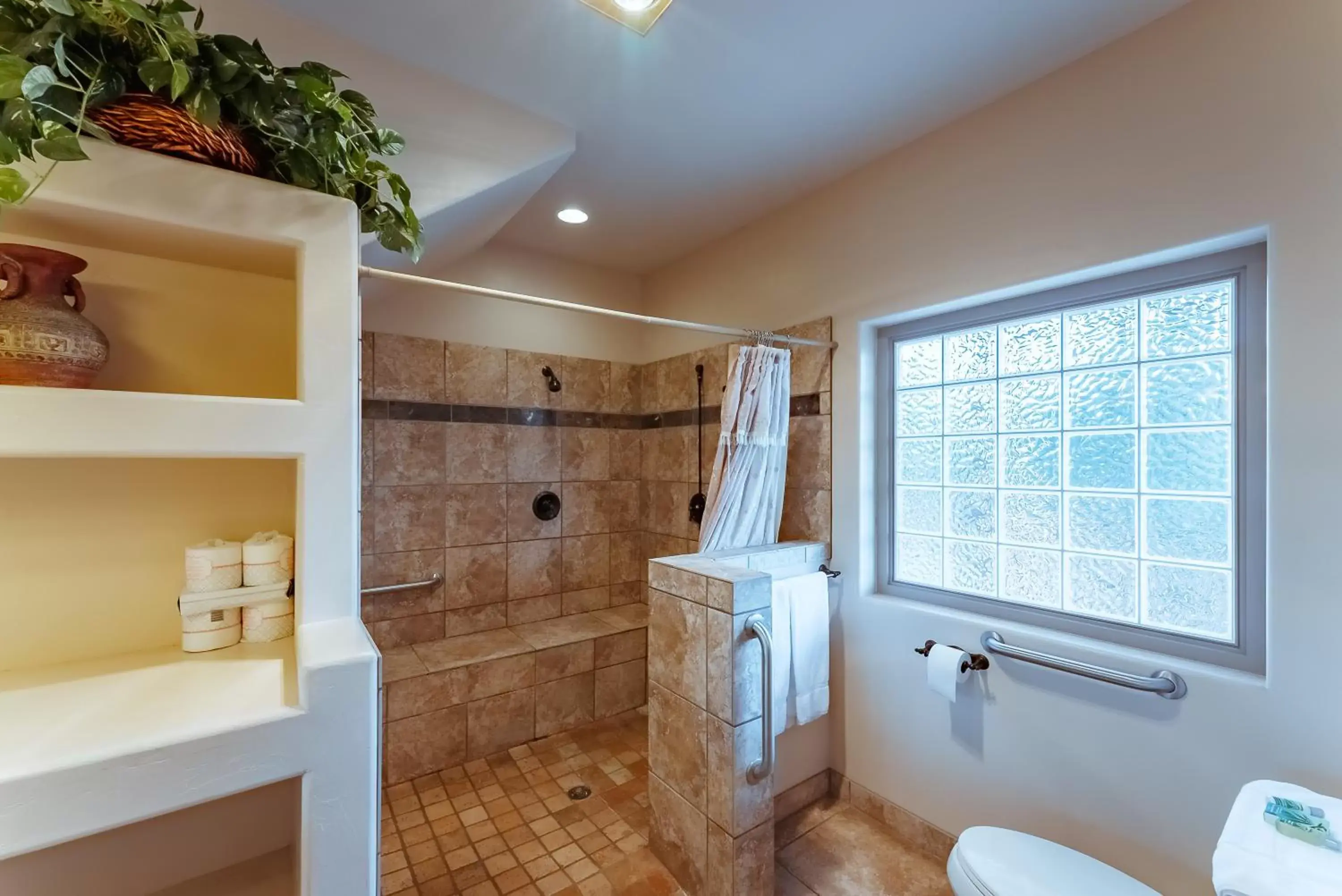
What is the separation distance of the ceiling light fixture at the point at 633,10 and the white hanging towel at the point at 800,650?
5.83 feet

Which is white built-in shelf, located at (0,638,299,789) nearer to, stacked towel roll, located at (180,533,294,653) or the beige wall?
stacked towel roll, located at (180,533,294,653)

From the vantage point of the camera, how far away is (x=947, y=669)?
170 cm

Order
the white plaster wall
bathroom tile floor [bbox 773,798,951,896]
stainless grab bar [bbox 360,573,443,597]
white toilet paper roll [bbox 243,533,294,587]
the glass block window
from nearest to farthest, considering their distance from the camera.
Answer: white toilet paper roll [bbox 243,533,294,587]
the glass block window
bathroom tile floor [bbox 773,798,951,896]
stainless grab bar [bbox 360,573,443,597]
the white plaster wall

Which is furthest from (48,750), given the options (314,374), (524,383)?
(524,383)

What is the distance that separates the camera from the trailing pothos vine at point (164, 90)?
2.31 feet

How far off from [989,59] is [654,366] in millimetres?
2197

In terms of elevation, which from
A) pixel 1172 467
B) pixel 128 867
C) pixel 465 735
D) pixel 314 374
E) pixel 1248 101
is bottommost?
pixel 465 735

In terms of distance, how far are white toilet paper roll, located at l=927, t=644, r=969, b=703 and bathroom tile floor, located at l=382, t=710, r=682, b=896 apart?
1.09 meters

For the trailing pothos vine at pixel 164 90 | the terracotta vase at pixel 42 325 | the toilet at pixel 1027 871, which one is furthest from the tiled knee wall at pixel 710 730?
the terracotta vase at pixel 42 325

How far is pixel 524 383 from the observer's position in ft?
9.84

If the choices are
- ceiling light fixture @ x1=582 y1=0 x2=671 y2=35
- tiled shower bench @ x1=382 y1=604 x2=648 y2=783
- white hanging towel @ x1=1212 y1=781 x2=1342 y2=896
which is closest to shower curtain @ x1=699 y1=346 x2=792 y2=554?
ceiling light fixture @ x1=582 y1=0 x2=671 y2=35

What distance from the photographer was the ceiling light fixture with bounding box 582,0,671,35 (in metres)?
1.34

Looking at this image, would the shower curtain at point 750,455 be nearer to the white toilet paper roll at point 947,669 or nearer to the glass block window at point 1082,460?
the glass block window at point 1082,460

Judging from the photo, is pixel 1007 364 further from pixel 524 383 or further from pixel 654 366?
pixel 524 383
